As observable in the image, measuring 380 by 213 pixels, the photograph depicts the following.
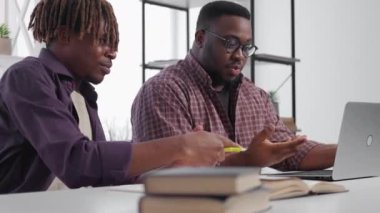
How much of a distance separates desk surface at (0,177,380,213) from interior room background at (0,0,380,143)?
2.37 meters

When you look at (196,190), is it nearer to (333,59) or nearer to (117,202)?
(117,202)

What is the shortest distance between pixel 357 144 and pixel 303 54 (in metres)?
2.79

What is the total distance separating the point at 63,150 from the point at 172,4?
8.10ft

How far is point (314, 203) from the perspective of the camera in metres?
0.98

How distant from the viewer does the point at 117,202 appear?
1.03m

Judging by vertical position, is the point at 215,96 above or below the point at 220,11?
below

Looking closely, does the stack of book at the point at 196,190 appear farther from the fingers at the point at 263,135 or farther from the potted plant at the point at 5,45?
the potted plant at the point at 5,45

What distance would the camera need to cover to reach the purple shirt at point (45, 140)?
123cm

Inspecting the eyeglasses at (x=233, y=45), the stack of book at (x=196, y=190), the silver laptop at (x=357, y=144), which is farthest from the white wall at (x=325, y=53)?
the stack of book at (x=196, y=190)

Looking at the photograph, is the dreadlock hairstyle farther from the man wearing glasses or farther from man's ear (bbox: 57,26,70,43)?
the man wearing glasses

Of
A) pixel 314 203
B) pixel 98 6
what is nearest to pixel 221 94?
pixel 98 6

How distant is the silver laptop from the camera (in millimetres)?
1321

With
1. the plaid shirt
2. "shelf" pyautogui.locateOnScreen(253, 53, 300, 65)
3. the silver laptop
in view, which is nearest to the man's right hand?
the silver laptop

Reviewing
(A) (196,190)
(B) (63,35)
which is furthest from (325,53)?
(A) (196,190)
